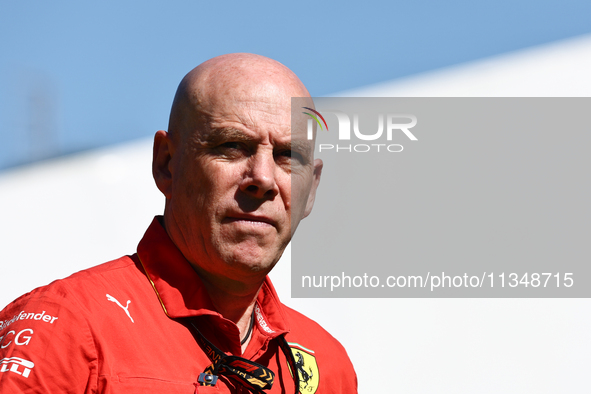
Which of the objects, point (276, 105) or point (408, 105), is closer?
point (276, 105)

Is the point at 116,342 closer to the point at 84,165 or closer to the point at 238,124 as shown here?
the point at 238,124

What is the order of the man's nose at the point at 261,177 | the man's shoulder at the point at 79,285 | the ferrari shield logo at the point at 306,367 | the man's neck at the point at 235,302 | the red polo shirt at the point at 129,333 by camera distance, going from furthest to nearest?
the ferrari shield logo at the point at 306,367 < the man's neck at the point at 235,302 < the man's nose at the point at 261,177 < the man's shoulder at the point at 79,285 < the red polo shirt at the point at 129,333

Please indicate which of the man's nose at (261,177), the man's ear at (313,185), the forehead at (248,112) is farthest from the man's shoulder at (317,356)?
the forehead at (248,112)

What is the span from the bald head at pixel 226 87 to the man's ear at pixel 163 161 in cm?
3

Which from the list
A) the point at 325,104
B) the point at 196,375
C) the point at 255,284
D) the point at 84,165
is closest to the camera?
the point at 196,375

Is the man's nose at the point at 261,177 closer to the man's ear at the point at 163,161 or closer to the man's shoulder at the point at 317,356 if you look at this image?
the man's ear at the point at 163,161

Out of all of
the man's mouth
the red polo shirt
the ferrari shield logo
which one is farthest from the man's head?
the ferrari shield logo

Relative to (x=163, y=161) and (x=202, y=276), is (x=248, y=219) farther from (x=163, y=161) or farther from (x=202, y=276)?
(x=163, y=161)

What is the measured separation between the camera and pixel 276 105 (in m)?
1.53

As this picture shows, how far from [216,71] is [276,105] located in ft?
0.62

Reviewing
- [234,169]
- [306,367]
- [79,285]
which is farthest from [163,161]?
[306,367]

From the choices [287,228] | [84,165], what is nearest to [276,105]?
[287,228]

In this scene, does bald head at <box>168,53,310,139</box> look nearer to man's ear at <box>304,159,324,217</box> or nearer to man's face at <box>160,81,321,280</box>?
man's face at <box>160,81,321,280</box>

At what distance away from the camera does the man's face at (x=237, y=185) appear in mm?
1455
